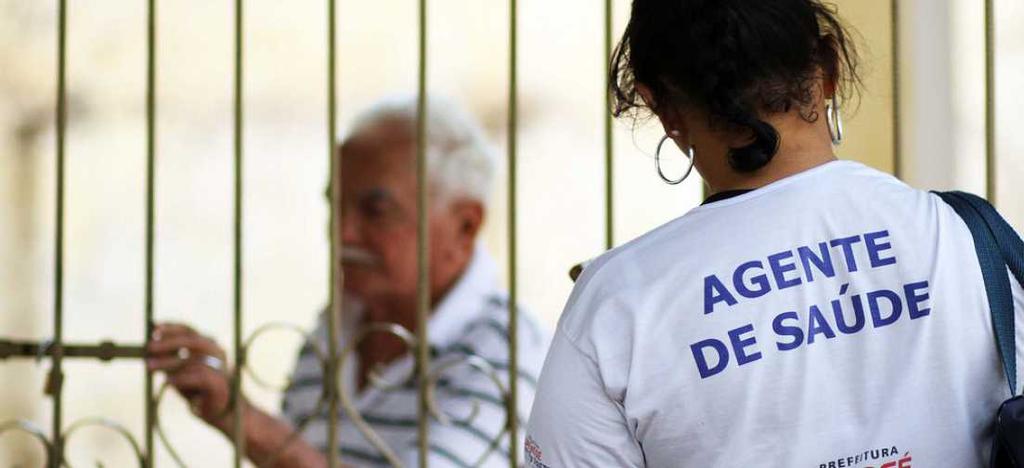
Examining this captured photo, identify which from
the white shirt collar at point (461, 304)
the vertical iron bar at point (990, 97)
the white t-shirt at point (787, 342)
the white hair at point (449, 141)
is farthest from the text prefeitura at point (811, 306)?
the white hair at point (449, 141)

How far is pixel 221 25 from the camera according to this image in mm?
3852

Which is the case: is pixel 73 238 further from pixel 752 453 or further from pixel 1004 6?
pixel 752 453

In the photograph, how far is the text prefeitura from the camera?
3.81 feet

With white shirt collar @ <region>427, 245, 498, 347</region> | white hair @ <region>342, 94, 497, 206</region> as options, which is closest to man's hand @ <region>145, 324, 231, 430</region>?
white shirt collar @ <region>427, 245, 498, 347</region>

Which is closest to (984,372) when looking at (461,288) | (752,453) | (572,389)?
(752,453)

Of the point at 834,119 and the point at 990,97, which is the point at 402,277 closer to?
the point at 990,97

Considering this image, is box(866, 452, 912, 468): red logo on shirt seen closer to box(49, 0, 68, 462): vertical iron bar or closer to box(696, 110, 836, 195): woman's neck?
box(696, 110, 836, 195): woman's neck

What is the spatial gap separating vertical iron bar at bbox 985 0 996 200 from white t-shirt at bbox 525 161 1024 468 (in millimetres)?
995

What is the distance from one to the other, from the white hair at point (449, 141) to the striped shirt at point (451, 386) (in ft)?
0.56

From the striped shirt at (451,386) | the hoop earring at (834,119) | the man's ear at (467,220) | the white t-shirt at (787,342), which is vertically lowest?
the striped shirt at (451,386)

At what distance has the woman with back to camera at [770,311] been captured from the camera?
1164 millimetres

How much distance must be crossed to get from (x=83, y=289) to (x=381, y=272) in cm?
78

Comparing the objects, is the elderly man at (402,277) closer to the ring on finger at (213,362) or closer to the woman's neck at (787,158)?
the ring on finger at (213,362)

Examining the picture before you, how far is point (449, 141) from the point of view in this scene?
3.77 m
